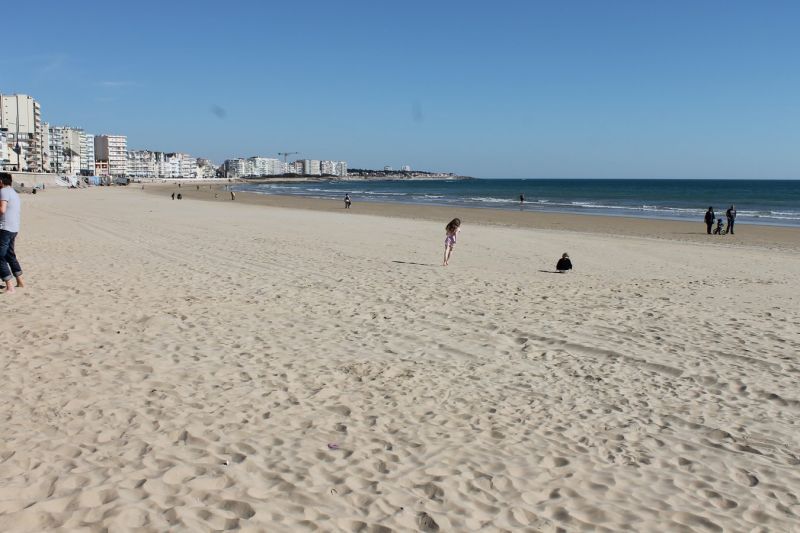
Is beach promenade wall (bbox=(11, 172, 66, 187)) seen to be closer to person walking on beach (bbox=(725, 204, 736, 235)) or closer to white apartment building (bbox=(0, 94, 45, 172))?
white apartment building (bbox=(0, 94, 45, 172))

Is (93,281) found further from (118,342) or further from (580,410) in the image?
(580,410)

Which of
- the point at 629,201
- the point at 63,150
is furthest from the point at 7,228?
the point at 63,150

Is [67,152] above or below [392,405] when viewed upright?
above

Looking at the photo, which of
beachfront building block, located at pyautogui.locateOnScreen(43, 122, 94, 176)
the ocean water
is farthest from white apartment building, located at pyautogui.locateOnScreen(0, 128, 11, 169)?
the ocean water

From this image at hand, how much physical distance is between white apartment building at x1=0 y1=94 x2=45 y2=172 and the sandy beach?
152084 millimetres

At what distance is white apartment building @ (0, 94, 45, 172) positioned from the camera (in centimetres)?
14012

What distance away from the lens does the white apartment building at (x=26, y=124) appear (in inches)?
5517

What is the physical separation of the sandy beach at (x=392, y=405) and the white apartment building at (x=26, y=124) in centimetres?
15208

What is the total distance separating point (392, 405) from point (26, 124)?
17540cm

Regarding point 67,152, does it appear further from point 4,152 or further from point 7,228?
point 7,228

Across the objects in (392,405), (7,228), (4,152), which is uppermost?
(4,152)

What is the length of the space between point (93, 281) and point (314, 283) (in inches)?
138

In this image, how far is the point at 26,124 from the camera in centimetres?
15088

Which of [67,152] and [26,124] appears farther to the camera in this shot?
[67,152]
